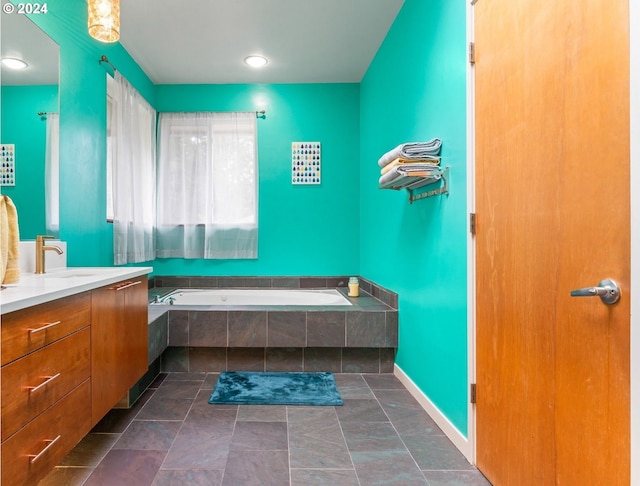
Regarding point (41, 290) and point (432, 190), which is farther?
point (432, 190)

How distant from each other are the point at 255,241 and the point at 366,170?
1.37m

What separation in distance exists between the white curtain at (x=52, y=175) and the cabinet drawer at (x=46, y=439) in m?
1.11

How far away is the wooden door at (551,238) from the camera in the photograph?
36.7 inches

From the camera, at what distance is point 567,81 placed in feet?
3.55

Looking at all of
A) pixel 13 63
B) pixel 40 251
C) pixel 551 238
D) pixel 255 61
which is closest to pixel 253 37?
pixel 255 61

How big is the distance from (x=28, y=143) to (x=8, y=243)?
799 mm

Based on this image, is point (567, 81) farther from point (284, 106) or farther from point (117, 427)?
point (284, 106)

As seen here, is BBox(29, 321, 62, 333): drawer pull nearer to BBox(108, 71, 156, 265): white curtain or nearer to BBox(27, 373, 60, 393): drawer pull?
BBox(27, 373, 60, 393): drawer pull

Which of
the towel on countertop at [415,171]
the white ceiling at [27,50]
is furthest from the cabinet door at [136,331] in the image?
the towel on countertop at [415,171]

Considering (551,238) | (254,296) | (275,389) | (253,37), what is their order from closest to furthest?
1. (551,238)
2. (275,389)
3. (253,37)
4. (254,296)

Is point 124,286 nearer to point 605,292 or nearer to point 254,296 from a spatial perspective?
point 254,296

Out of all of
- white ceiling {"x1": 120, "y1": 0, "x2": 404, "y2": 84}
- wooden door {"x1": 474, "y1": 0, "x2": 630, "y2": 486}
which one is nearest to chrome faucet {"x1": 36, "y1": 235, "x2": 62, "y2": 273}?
white ceiling {"x1": 120, "y1": 0, "x2": 404, "y2": 84}

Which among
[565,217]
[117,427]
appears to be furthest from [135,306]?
[565,217]

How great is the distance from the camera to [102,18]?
1.72m
